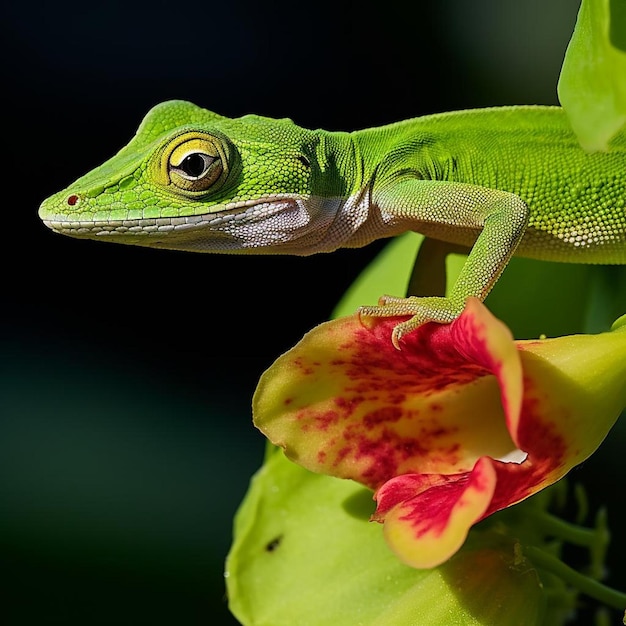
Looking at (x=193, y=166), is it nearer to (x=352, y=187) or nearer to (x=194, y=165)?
(x=194, y=165)

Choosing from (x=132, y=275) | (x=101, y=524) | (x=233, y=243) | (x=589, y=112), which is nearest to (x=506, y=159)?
(x=233, y=243)

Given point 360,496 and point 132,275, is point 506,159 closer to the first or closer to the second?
point 360,496

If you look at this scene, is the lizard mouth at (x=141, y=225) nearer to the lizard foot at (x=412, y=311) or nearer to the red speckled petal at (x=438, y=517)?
the lizard foot at (x=412, y=311)

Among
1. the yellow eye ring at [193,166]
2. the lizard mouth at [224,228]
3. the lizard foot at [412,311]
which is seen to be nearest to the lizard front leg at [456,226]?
the lizard foot at [412,311]

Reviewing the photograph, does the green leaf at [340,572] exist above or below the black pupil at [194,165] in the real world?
below

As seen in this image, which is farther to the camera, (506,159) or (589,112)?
(506,159)
